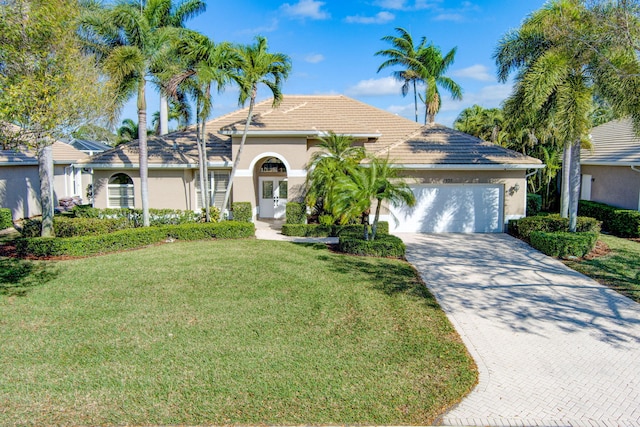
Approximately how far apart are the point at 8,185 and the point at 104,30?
1149 cm

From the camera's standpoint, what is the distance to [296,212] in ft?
62.4

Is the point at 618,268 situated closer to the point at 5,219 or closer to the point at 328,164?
the point at 328,164

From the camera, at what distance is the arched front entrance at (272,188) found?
74.6 ft

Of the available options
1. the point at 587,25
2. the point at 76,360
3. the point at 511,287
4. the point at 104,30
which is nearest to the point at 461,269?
the point at 511,287

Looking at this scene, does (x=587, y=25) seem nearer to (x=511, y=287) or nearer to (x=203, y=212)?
(x=511, y=287)

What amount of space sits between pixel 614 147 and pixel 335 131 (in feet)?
46.1

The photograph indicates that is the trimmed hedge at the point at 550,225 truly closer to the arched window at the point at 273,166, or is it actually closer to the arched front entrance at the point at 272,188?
the arched front entrance at the point at 272,188

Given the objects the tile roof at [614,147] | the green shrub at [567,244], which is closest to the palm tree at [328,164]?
the green shrub at [567,244]

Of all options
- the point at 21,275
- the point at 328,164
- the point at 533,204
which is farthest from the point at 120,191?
the point at 533,204

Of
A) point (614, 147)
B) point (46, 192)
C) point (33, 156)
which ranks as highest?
point (614, 147)

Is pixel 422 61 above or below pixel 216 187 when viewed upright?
above

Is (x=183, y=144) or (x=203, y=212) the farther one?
(x=183, y=144)

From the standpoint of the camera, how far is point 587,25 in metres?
13.4

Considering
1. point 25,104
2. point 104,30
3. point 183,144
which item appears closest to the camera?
point 25,104
